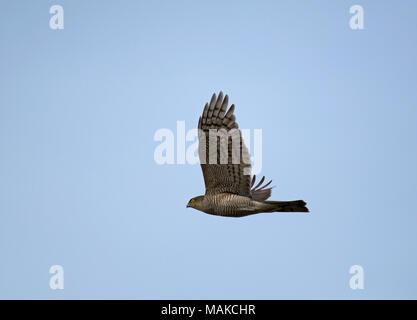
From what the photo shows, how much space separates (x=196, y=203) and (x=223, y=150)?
1227 millimetres

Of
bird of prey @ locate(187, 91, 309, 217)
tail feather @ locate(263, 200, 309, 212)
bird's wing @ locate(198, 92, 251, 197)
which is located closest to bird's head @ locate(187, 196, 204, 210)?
bird of prey @ locate(187, 91, 309, 217)

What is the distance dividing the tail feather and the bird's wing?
56 cm

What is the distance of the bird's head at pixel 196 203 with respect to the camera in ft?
34.0

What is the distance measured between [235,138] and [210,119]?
0.59 metres

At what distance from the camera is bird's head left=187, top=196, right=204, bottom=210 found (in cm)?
1038

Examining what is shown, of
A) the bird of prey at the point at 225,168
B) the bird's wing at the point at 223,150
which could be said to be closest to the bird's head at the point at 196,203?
the bird of prey at the point at 225,168

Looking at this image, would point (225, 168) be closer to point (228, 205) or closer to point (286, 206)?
point (228, 205)

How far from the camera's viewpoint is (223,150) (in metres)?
9.86

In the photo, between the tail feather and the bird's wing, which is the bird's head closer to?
the bird's wing

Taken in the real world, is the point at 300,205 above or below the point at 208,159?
below
